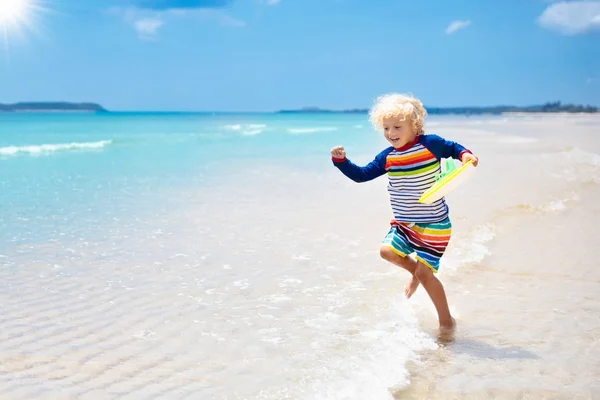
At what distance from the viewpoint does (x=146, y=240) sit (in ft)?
20.4

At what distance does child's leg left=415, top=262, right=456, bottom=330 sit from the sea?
0.40ft

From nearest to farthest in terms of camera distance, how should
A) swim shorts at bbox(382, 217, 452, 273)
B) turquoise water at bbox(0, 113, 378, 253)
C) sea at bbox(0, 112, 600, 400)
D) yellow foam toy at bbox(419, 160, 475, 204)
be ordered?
sea at bbox(0, 112, 600, 400) < yellow foam toy at bbox(419, 160, 475, 204) < swim shorts at bbox(382, 217, 452, 273) < turquoise water at bbox(0, 113, 378, 253)

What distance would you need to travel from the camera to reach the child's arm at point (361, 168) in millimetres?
3838

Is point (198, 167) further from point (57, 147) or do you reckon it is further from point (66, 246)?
point (57, 147)

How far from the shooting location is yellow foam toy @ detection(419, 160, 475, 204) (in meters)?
3.45

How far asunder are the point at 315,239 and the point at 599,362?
11.2ft

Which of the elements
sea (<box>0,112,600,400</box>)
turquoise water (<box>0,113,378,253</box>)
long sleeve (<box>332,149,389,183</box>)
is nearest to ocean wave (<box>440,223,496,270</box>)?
sea (<box>0,112,600,400</box>)

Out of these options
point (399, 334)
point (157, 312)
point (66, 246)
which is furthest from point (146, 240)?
point (399, 334)

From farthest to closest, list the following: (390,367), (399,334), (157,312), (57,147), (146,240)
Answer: (57,147)
(146,240)
(157,312)
(399,334)
(390,367)

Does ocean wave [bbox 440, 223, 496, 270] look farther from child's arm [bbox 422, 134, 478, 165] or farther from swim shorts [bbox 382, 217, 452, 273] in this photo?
child's arm [bbox 422, 134, 478, 165]

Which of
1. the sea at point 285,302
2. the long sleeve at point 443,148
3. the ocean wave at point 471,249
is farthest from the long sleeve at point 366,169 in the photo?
the ocean wave at point 471,249

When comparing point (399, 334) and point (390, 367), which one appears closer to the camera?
point (390, 367)

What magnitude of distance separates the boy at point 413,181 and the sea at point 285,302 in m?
0.44

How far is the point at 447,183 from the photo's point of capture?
3.45 meters
